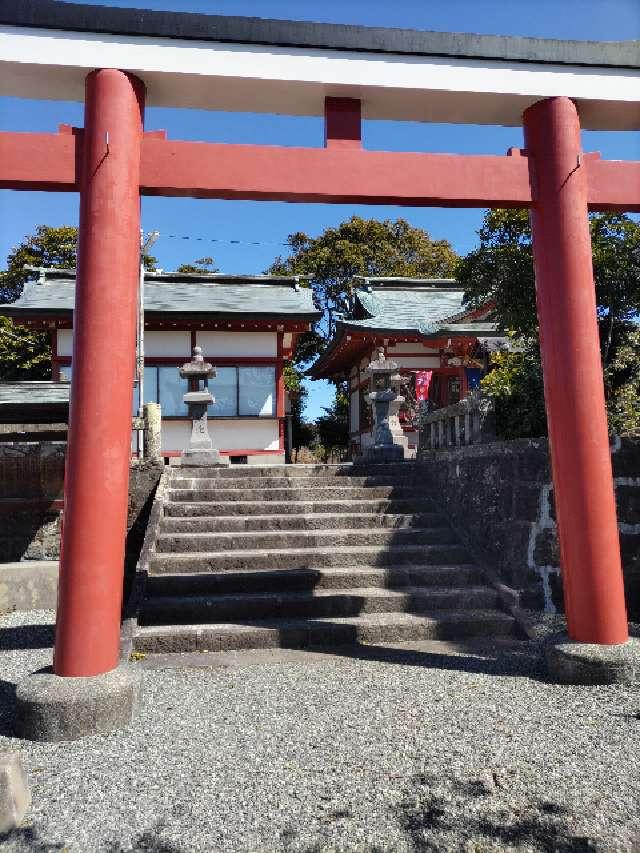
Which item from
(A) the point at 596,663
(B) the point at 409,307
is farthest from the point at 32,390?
(B) the point at 409,307

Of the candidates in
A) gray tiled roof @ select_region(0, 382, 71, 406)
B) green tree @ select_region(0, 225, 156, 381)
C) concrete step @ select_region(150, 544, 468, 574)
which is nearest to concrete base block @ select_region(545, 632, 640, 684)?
concrete step @ select_region(150, 544, 468, 574)

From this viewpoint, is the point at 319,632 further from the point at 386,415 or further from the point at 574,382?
the point at 386,415

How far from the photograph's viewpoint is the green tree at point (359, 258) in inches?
1070

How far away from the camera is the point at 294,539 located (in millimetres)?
6598

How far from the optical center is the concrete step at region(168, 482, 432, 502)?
24.9 feet

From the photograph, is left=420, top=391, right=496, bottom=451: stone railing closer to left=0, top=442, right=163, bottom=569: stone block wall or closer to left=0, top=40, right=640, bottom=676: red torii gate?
left=0, top=40, right=640, bottom=676: red torii gate

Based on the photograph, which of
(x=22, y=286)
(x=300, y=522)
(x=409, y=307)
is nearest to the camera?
(x=300, y=522)

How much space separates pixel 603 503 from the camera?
400cm

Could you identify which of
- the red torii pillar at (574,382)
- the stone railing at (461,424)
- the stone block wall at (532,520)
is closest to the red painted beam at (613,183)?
the red torii pillar at (574,382)

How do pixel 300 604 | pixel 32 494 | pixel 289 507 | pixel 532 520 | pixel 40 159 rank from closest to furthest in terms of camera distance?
pixel 40 159
pixel 300 604
pixel 532 520
pixel 289 507
pixel 32 494

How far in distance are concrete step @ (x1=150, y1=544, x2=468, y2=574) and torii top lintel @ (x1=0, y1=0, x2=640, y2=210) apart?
3.50m

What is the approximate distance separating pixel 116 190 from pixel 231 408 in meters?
Result: 11.3

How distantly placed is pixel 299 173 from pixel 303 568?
3.73 m

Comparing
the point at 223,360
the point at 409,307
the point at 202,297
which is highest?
the point at 409,307
